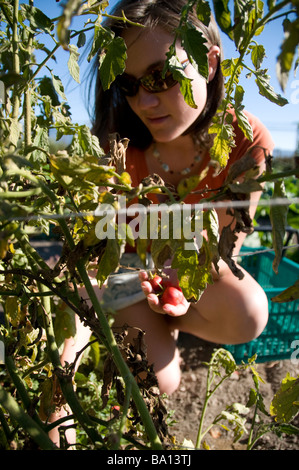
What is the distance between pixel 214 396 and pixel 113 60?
1.42m

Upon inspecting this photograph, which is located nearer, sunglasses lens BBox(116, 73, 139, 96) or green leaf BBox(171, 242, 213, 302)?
green leaf BBox(171, 242, 213, 302)

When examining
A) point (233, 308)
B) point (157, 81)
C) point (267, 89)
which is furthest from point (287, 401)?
point (157, 81)

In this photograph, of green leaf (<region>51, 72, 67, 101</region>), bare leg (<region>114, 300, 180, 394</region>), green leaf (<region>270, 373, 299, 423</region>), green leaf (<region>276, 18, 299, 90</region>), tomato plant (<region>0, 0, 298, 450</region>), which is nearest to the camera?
green leaf (<region>276, 18, 299, 90</region>)

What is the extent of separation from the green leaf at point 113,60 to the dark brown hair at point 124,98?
0.58m

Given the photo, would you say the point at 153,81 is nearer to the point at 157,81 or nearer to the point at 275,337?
the point at 157,81

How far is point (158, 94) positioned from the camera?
4.33 feet

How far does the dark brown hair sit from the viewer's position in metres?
1.31

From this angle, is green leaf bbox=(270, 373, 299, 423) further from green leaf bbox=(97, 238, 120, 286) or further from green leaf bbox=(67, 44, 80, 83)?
green leaf bbox=(67, 44, 80, 83)

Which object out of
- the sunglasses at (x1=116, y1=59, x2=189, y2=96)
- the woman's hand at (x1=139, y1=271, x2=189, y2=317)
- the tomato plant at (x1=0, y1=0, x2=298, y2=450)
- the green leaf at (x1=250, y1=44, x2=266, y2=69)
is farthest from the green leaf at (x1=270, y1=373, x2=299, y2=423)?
the sunglasses at (x1=116, y1=59, x2=189, y2=96)

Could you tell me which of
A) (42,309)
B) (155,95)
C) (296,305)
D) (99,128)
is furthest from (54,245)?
(42,309)

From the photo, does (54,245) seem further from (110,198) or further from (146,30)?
(110,198)

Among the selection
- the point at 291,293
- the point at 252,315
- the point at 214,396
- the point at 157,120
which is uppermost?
the point at 157,120

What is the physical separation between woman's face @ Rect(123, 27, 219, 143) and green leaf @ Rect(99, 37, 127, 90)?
0.56 metres

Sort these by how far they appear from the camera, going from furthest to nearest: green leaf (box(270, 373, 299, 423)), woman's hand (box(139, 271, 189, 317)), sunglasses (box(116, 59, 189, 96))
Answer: sunglasses (box(116, 59, 189, 96)), woman's hand (box(139, 271, 189, 317)), green leaf (box(270, 373, 299, 423))
